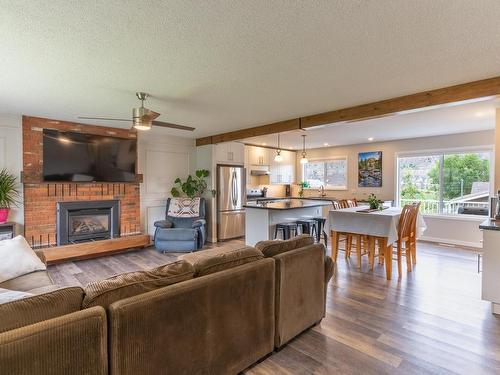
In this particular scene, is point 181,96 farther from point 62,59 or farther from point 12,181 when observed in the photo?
point 12,181

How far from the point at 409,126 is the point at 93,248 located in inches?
246

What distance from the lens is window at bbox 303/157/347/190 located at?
780 cm

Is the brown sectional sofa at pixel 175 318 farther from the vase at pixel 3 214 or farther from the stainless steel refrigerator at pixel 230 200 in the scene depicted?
the stainless steel refrigerator at pixel 230 200

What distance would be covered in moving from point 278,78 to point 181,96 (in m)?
1.27

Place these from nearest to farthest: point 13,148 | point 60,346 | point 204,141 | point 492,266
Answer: point 60,346 → point 492,266 → point 13,148 → point 204,141

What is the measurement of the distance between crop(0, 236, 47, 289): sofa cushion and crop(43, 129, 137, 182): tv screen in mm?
2449

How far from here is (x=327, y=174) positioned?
818 centimetres

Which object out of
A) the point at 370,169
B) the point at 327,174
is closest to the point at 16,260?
the point at 370,169

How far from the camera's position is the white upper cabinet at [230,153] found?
6.40 meters

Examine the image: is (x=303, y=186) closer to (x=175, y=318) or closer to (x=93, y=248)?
(x=93, y=248)

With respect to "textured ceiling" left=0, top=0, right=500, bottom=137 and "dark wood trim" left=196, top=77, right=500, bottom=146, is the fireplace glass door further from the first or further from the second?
"dark wood trim" left=196, top=77, right=500, bottom=146

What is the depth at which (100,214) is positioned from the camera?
528 centimetres

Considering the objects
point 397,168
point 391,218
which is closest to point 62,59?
point 391,218

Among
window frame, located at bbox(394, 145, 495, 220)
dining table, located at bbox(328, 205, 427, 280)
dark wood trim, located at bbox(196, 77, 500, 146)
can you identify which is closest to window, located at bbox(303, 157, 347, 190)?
window frame, located at bbox(394, 145, 495, 220)
